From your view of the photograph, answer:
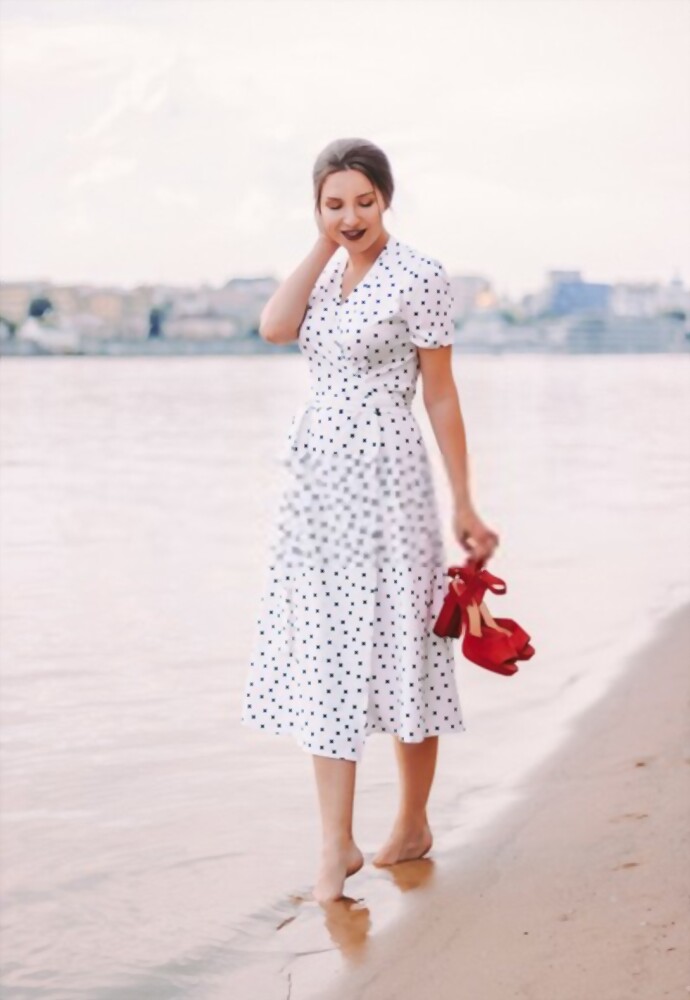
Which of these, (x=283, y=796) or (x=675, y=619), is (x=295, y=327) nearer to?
(x=283, y=796)

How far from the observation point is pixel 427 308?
3178 millimetres

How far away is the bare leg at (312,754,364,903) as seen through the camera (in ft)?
11.1

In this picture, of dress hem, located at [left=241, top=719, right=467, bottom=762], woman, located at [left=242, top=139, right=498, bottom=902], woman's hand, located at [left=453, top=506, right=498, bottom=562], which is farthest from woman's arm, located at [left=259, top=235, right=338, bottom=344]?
dress hem, located at [left=241, top=719, right=467, bottom=762]

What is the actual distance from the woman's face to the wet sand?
50.6 inches

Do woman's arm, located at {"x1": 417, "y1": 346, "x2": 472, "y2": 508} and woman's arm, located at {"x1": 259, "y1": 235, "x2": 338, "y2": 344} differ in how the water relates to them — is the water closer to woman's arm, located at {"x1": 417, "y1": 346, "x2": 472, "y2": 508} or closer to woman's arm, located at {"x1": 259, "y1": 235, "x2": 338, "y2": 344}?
woman's arm, located at {"x1": 417, "y1": 346, "x2": 472, "y2": 508}

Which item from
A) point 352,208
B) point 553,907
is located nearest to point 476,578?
point 553,907

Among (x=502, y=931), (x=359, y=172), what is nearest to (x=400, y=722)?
(x=502, y=931)

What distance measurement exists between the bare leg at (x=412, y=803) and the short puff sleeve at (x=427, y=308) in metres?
0.85

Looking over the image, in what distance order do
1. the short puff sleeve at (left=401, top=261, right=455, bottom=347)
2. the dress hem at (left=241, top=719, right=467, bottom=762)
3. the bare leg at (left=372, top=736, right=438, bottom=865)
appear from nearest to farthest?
the short puff sleeve at (left=401, top=261, right=455, bottom=347), the dress hem at (left=241, top=719, right=467, bottom=762), the bare leg at (left=372, top=736, right=438, bottom=865)

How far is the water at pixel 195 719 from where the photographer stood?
3408 millimetres

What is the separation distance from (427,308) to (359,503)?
40 cm

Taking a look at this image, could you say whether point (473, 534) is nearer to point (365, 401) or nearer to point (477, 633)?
point (477, 633)

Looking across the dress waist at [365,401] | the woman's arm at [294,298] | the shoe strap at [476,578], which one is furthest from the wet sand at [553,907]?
the woman's arm at [294,298]

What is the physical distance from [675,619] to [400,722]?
361 cm
